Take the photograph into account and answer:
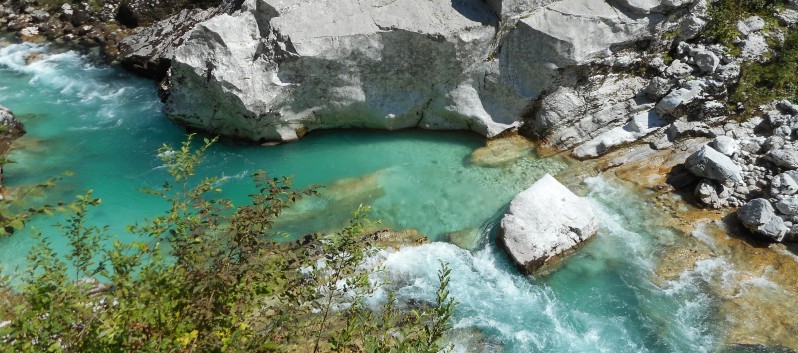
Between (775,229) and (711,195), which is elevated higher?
(711,195)

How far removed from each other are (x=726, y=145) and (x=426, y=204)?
7.23m

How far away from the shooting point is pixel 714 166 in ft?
40.0

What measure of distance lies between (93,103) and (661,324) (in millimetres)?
16575

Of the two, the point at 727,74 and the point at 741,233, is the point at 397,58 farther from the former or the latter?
the point at 741,233

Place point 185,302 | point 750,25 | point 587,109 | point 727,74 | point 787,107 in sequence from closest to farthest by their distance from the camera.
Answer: point 185,302 < point 787,107 < point 727,74 < point 587,109 < point 750,25

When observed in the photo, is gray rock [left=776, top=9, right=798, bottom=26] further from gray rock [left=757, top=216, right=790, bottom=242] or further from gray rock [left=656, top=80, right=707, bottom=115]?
gray rock [left=757, top=216, right=790, bottom=242]

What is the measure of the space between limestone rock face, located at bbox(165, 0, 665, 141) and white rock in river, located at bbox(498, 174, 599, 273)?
3309 mm

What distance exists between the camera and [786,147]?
493 inches

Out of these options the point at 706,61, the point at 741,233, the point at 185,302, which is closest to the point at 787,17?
the point at 706,61

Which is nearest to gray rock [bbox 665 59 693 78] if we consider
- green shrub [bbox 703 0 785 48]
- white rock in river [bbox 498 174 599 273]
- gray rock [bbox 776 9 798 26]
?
green shrub [bbox 703 0 785 48]

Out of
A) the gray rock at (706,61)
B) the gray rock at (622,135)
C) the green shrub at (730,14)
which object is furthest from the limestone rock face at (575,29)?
the green shrub at (730,14)

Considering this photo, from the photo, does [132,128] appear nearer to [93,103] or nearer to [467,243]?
[93,103]

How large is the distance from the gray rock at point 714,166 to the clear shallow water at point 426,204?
61.6 inches

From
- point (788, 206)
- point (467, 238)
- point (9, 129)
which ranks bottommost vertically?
point (467, 238)
